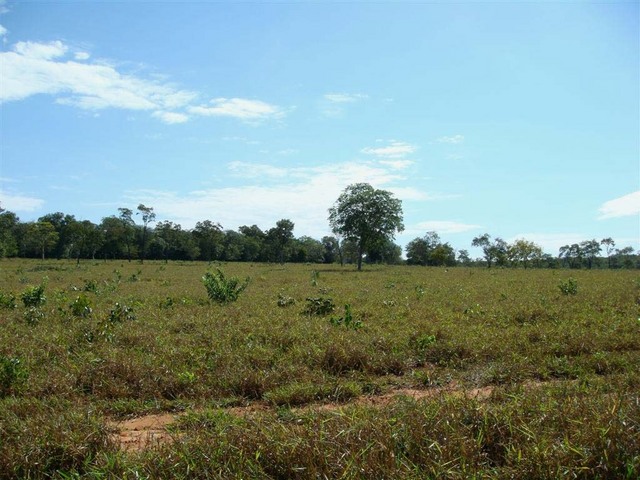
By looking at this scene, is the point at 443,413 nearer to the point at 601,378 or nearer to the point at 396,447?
the point at 396,447

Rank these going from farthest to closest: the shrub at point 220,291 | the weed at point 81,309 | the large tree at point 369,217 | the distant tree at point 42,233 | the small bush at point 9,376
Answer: the distant tree at point 42,233
the large tree at point 369,217
the shrub at point 220,291
the weed at point 81,309
the small bush at point 9,376

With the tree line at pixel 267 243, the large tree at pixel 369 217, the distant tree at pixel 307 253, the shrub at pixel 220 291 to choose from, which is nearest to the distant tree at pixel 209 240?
the tree line at pixel 267 243

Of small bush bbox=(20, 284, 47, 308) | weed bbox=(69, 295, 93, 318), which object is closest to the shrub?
weed bbox=(69, 295, 93, 318)

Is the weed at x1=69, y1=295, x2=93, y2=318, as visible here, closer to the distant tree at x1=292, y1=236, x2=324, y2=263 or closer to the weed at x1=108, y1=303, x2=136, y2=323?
the weed at x1=108, y1=303, x2=136, y2=323

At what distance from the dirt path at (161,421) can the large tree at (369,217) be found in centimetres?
4429

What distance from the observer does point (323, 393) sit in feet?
18.1

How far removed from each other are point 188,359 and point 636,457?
5650mm

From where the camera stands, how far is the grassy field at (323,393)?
3463 millimetres

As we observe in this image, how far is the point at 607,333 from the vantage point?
27.0ft

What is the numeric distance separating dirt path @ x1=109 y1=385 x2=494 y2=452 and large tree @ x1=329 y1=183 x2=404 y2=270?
44290 mm

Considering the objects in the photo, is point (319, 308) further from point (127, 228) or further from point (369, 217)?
point (127, 228)

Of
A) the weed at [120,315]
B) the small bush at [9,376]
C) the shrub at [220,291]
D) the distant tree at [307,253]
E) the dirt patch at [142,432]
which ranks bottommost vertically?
the dirt patch at [142,432]

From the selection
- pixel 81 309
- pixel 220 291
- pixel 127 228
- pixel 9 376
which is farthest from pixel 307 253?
pixel 9 376

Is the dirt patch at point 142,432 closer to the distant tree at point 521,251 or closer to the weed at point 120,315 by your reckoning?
the weed at point 120,315
